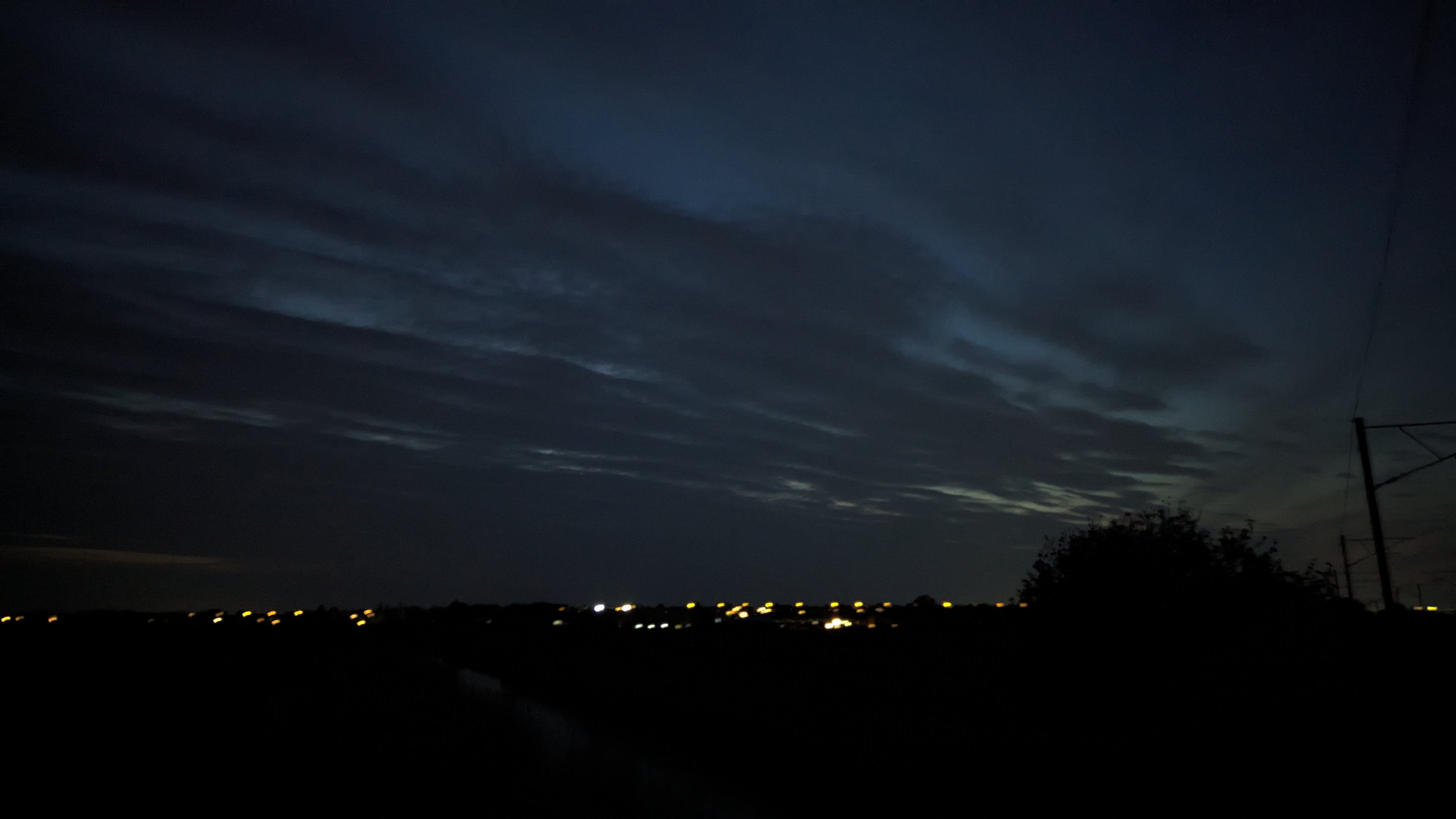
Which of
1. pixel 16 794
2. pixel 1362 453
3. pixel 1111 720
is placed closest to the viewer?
pixel 16 794

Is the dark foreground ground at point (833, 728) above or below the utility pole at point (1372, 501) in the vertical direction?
below

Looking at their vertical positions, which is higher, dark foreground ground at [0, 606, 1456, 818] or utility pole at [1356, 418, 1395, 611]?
utility pole at [1356, 418, 1395, 611]

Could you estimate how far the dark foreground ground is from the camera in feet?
55.5

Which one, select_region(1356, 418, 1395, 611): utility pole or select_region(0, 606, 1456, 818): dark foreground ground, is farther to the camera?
select_region(1356, 418, 1395, 611): utility pole

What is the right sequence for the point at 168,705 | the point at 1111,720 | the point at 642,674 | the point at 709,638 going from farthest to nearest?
the point at 709,638
the point at 642,674
the point at 168,705
the point at 1111,720

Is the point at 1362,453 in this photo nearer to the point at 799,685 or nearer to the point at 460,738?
the point at 799,685

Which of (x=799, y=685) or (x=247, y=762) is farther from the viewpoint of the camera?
(x=799, y=685)

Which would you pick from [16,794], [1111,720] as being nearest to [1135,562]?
[1111,720]

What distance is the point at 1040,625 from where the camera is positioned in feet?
102

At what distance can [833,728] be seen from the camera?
24.5 m

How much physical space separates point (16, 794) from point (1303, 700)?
2918cm

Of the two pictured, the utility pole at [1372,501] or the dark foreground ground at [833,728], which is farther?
the utility pole at [1372,501]

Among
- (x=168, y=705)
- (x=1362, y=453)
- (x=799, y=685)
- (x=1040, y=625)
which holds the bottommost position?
(x=168, y=705)

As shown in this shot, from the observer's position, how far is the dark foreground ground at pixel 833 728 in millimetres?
16922
